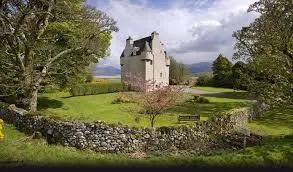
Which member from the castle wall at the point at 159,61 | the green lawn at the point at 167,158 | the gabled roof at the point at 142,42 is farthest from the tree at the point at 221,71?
the green lawn at the point at 167,158

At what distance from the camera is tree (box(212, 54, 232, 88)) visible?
92.1 metres

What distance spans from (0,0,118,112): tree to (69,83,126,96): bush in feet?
52.4

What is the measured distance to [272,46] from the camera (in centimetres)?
3694

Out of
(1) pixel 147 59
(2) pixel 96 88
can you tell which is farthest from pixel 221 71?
(2) pixel 96 88

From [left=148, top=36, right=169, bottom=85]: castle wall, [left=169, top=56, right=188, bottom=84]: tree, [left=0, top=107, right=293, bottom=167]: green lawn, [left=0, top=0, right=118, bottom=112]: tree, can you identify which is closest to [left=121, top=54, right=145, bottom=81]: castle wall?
[left=148, top=36, right=169, bottom=85]: castle wall

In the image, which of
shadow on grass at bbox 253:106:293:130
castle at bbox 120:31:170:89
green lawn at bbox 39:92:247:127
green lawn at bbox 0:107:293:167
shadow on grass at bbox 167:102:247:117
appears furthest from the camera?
castle at bbox 120:31:170:89

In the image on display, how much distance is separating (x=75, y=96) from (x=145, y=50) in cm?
1790

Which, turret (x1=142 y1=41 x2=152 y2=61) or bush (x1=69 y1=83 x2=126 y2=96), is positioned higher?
turret (x1=142 y1=41 x2=152 y2=61)

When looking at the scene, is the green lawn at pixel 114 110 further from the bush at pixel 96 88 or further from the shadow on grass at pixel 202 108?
the bush at pixel 96 88

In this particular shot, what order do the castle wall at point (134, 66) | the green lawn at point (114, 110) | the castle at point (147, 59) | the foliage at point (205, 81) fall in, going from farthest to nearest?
the foliage at point (205, 81) → the castle wall at point (134, 66) → the castle at point (147, 59) → the green lawn at point (114, 110)

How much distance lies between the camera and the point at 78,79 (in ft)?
155

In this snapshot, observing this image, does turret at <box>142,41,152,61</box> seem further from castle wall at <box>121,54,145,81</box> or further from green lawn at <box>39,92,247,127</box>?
green lawn at <box>39,92,247,127</box>

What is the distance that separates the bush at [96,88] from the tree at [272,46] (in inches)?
1043

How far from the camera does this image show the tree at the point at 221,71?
92.1 m
